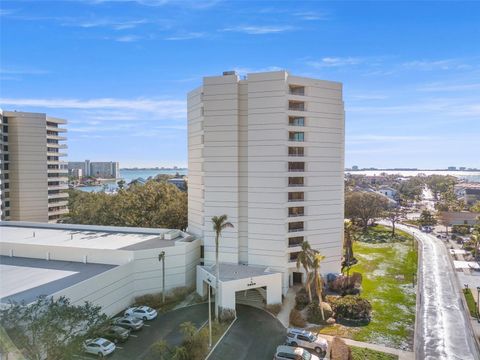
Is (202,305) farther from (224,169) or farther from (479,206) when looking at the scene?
(479,206)

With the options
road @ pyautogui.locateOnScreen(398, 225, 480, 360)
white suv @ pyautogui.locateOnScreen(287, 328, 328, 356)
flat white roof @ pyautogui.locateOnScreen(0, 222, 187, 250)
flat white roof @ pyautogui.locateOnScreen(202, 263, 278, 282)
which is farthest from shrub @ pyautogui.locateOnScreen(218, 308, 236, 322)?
road @ pyautogui.locateOnScreen(398, 225, 480, 360)

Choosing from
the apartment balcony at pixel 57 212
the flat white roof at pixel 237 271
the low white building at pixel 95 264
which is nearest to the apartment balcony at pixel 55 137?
the apartment balcony at pixel 57 212

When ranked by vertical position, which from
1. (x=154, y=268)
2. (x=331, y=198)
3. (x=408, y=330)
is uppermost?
(x=331, y=198)

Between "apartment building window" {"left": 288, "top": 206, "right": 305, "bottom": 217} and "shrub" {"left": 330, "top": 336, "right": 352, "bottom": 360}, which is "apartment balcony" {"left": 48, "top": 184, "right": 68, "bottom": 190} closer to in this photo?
"apartment building window" {"left": 288, "top": 206, "right": 305, "bottom": 217}

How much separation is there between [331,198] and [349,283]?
37.1 ft

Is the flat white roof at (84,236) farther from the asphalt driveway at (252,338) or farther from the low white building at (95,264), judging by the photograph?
the asphalt driveway at (252,338)

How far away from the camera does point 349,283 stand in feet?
141

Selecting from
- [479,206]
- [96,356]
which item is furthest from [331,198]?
[479,206]

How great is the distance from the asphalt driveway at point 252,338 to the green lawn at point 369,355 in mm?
6320

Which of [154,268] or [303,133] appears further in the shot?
[303,133]

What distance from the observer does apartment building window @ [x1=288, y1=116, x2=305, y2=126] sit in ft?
148

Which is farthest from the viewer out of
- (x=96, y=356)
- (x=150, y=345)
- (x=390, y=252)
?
(x=390, y=252)

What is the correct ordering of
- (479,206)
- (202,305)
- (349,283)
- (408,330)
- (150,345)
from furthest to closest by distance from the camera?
(479,206)
(349,283)
(202,305)
(408,330)
(150,345)

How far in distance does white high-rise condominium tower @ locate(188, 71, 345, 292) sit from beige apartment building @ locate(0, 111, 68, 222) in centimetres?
4762
